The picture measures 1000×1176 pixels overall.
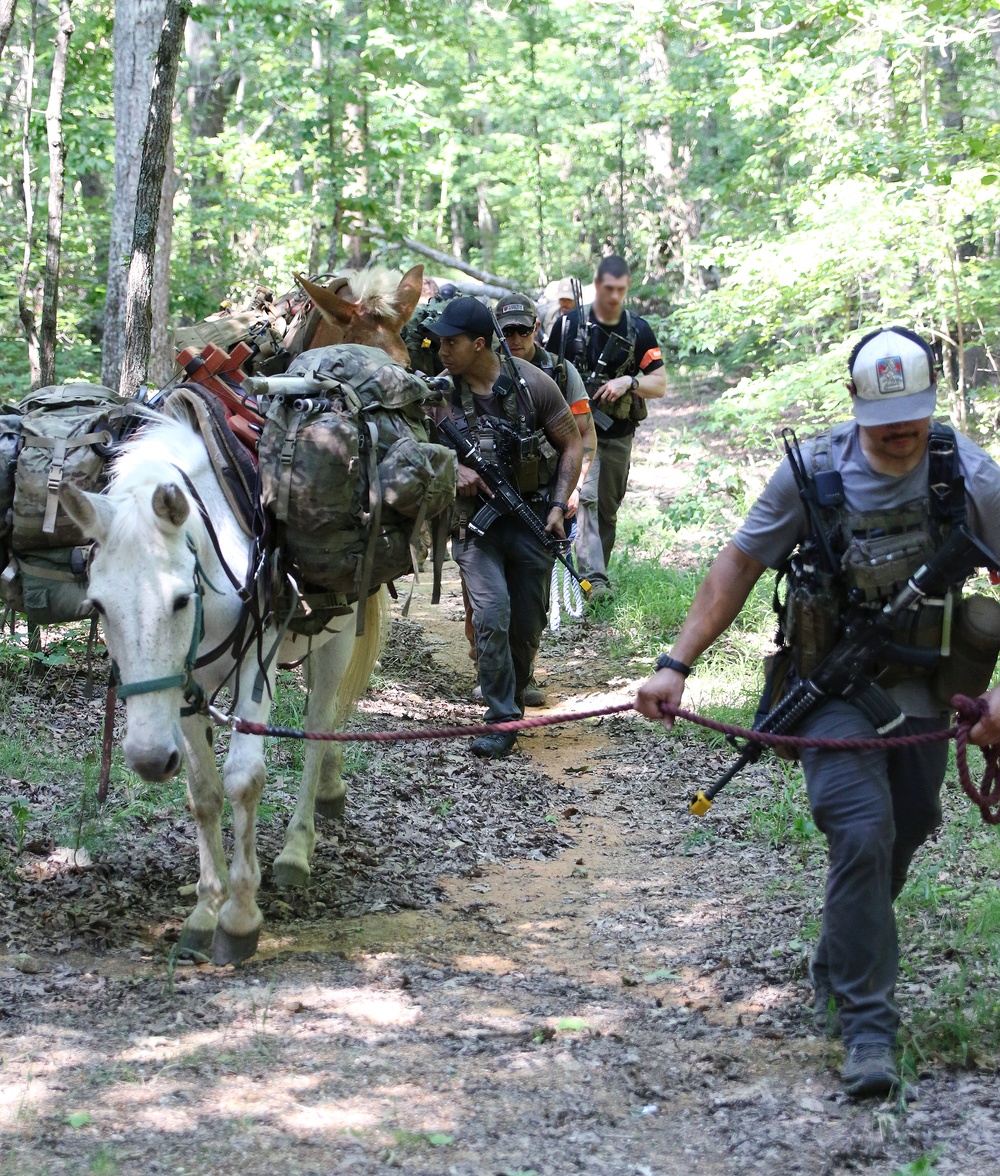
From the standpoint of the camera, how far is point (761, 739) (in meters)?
3.70

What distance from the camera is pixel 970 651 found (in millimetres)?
3545

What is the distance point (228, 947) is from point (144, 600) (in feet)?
4.78

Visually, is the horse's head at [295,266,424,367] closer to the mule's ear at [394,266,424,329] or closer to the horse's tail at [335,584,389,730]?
the mule's ear at [394,266,424,329]

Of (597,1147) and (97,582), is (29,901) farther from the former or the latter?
(597,1147)

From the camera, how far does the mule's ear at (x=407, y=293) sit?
6492mm

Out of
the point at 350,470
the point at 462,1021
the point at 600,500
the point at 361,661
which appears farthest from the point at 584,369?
Answer: the point at 462,1021

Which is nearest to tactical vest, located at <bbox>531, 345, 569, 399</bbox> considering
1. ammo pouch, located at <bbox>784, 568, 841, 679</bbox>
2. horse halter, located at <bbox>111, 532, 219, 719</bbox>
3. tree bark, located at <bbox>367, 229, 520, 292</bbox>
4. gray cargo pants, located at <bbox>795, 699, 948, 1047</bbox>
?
horse halter, located at <bbox>111, 532, 219, 719</bbox>

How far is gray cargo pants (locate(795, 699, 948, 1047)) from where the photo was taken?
347 centimetres

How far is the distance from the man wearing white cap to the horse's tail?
9.25 ft

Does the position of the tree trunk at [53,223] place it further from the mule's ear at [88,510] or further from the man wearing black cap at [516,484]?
the mule's ear at [88,510]

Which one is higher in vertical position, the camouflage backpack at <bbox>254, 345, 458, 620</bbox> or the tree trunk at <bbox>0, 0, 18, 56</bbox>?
the tree trunk at <bbox>0, 0, 18, 56</bbox>

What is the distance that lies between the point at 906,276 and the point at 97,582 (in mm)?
9251

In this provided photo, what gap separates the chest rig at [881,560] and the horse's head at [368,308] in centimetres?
328

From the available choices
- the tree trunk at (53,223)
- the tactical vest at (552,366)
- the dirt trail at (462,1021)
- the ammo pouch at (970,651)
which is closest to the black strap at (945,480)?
the ammo pouch at (970,651)
